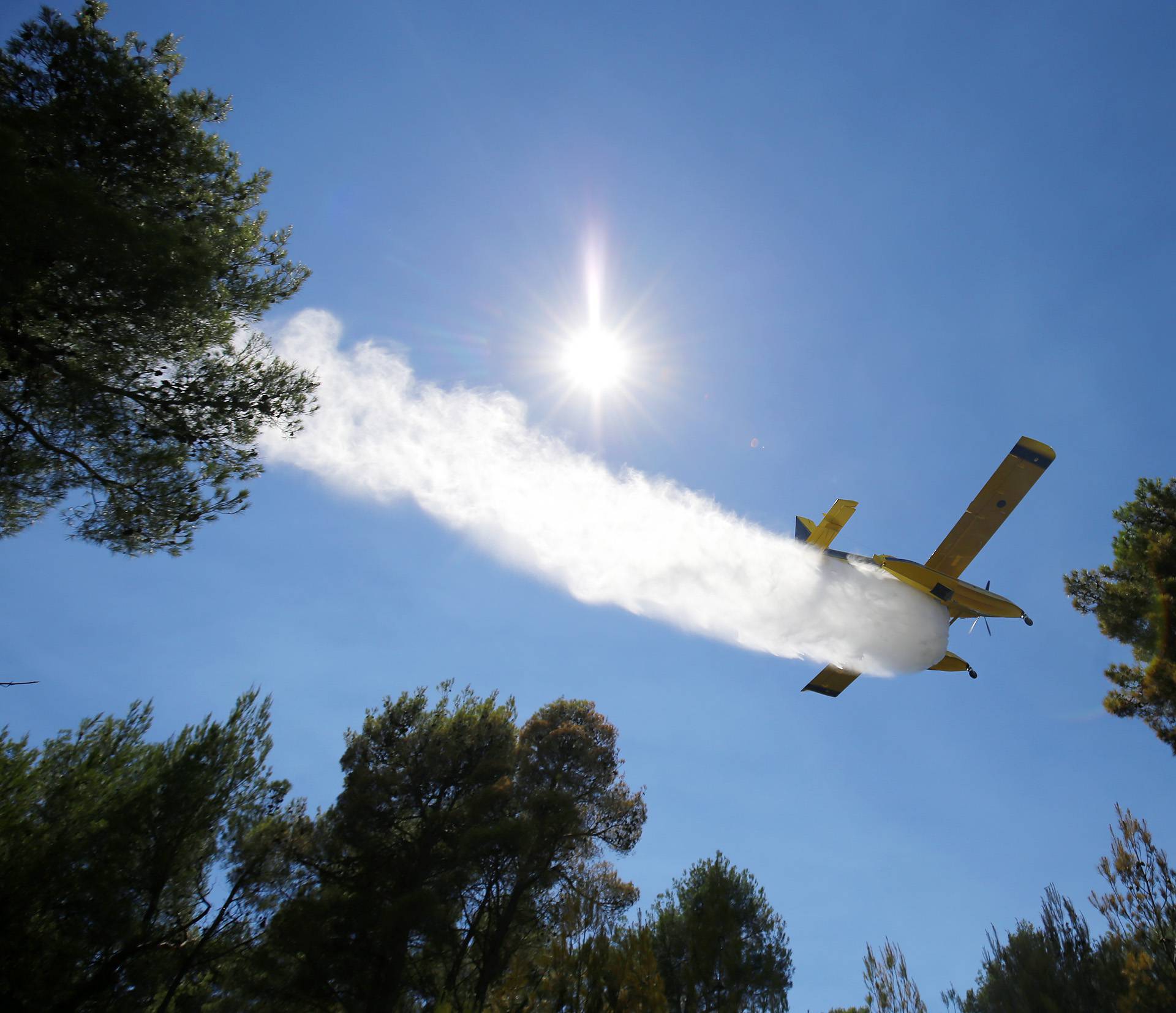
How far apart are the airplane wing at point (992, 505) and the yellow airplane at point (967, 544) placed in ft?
0.05

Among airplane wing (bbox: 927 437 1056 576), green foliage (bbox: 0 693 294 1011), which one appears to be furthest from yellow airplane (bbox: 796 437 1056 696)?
green foliage (bbox: 0 693 294 1011)

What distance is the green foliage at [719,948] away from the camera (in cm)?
1706

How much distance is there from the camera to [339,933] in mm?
16062

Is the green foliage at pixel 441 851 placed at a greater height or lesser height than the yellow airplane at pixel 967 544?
lesser

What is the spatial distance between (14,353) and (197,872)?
47.4 feet

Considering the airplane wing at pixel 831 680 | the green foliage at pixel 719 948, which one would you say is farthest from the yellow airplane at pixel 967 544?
the green foliage at pixel 719 948

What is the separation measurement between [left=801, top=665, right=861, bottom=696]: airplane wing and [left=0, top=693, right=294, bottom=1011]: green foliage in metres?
16.7

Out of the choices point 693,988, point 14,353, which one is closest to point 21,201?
point 14,353

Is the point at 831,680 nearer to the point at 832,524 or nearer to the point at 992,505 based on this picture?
the point at 832,524

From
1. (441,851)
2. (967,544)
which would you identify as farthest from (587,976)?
(967,544)

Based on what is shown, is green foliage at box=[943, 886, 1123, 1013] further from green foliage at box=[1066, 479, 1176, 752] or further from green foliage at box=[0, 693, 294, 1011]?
green foliage at box=[0, 693, 294, 1011]

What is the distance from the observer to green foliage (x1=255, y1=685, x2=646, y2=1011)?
51.2 feet

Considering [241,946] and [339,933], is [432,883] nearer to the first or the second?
[339,933]

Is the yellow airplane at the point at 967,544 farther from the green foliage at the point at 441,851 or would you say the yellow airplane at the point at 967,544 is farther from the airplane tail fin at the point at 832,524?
the green foliage at the point at 441,851
